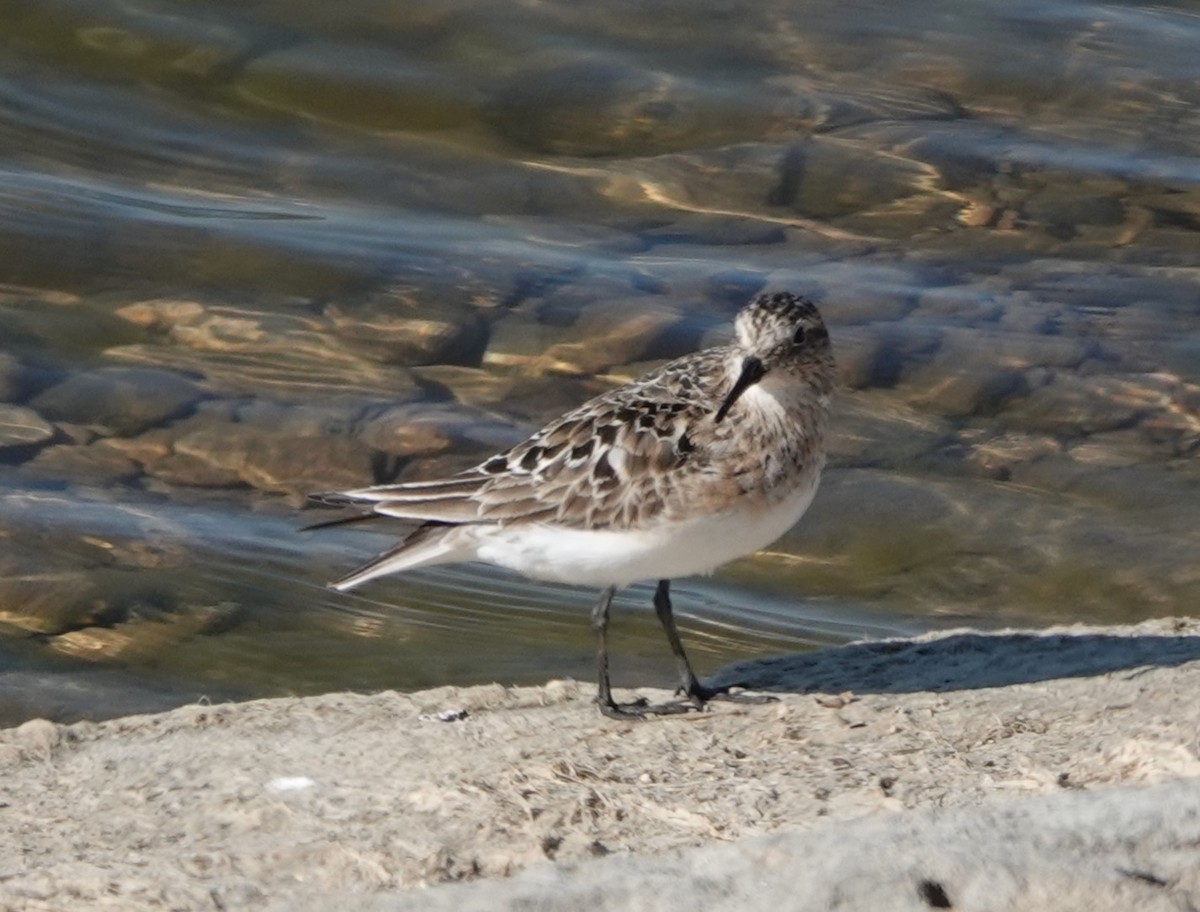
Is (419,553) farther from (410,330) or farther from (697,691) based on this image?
(410,330)

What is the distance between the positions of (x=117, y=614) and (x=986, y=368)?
438cm

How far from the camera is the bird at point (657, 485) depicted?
19.0 feet

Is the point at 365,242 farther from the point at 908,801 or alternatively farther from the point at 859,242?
the point at 908,801

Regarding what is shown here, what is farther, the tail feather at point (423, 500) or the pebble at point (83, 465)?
the pebble at point (83, 465)

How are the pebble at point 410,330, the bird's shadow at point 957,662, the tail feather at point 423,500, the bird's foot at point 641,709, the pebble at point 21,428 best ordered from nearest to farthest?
the bird's foot at point 641,709 → the bird's shadow at point 957,662 → the tail feather at point 423,500 → the pebble at point 21,428 → the pebble at point 410,330

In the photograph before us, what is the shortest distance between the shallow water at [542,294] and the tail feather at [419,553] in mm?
1054

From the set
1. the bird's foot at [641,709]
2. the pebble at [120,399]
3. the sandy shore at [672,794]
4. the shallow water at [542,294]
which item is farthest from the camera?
the pebble at [120,399]

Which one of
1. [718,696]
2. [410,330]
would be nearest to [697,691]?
[718,696]

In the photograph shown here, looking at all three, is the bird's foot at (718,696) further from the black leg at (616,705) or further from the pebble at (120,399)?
the pebble at (120,399)

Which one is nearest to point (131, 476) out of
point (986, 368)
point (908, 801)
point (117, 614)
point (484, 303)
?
point (117, 614)

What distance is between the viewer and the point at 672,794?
4.84 meters

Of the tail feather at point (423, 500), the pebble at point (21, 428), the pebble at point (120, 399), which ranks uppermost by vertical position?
the tail feather at point (423, 500)

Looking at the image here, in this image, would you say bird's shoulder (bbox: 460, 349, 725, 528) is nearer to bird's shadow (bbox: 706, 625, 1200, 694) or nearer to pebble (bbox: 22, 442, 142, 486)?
bird's shadow (bbox: 706, 625, 1200, 694)

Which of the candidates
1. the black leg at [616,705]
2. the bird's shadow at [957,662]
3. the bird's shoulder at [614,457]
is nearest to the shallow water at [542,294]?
the bird's shadow at [957,662]
